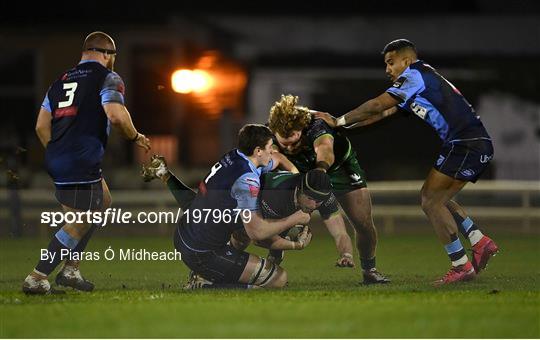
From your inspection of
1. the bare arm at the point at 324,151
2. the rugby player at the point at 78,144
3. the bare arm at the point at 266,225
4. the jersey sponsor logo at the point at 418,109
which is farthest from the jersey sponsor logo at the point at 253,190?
the jersey sponsor logo at the point at 418,109

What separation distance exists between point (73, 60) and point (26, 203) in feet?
26.7

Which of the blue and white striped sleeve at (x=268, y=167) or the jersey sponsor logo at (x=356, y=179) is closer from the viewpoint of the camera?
the blue and white striped sleeve at (x=268, y=167)

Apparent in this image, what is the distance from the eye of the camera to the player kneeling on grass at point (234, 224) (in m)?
11.2

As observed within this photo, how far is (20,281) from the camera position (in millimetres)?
12672

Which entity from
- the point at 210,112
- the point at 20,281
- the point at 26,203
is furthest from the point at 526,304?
the point at 210,112

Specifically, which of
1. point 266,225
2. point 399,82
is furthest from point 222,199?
point 399,82

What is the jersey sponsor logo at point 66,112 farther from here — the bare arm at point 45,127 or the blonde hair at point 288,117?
the blonde hair at point 288,117

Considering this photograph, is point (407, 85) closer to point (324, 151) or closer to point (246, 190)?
point (324, 151)

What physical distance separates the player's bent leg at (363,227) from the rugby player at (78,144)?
2.11 m

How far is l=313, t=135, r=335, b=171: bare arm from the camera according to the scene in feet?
38.1

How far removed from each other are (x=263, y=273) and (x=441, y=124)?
2093 millimetres

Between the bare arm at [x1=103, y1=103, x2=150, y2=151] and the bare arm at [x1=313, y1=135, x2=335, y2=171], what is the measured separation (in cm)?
155

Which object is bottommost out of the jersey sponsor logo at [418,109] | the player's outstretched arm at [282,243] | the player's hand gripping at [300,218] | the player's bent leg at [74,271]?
the player's bent leg at [74,271]

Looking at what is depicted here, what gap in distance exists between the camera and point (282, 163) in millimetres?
11969
